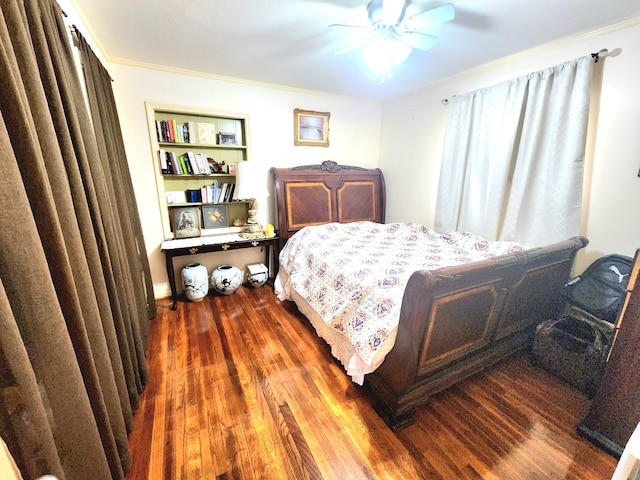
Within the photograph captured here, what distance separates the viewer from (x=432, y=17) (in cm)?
148

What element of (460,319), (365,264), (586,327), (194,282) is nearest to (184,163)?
(194,282)

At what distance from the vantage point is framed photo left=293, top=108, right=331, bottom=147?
324cm

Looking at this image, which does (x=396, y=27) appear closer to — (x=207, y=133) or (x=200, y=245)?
(x=207, y=133)

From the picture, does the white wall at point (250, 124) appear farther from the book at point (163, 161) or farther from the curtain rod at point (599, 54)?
the curtain rod at point (599, 54)

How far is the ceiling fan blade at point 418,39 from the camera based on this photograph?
1.65 meters

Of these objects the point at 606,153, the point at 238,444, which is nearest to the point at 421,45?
the point at 606,153

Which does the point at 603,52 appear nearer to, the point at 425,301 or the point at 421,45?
the point at 421,45

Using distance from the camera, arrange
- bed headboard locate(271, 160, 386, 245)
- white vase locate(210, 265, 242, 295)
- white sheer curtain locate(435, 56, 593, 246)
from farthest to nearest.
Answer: bed headboard locate(271, 160, 386, 245) < white vase locate(210, 265, 242, 295) < white sheer curtain locate(435, 56, 593, 246)

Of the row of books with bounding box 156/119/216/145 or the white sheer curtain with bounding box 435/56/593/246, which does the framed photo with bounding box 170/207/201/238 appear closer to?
the row of books with bounding box 156/119/216/145

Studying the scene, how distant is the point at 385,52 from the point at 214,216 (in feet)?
7.60

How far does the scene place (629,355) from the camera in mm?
1266

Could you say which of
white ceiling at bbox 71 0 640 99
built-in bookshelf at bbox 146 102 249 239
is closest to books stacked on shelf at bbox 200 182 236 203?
built-in bookshelf at bbox 146 102 249 239

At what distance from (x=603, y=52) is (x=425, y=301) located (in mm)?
2232

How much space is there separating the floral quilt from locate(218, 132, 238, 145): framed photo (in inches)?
50.7
